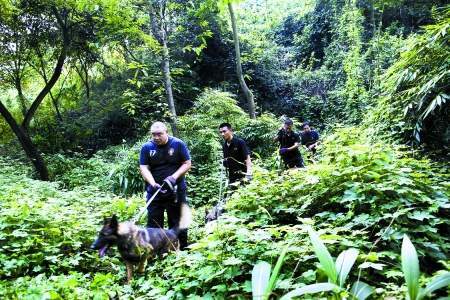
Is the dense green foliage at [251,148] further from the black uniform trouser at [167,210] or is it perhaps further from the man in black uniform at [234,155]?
the black uniform trouser at [167,210]

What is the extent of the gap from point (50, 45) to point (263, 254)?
1443cm

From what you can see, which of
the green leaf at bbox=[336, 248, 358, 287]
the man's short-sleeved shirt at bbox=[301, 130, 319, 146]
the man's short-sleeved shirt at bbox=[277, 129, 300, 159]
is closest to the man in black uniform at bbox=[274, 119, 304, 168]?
the man's short-sleeved shirt at bbox=[277, 129, 300, 159]

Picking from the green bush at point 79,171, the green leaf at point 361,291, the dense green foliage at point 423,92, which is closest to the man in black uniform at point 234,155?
the dense green foliage at point 423,92

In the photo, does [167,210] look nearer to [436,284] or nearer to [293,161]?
[436,284]

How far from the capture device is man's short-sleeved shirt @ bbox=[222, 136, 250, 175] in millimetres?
6492

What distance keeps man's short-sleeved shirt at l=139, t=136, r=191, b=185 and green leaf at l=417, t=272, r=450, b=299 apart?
141 inches

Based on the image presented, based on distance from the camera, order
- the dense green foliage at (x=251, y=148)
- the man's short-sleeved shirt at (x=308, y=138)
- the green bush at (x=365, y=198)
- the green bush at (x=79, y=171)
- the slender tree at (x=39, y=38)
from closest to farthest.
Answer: the dense green foliage at (x=251, y=148), the green bush at (x=365, y=198), the man's short-sleeved shirt at (x=308, y=138), the green bush at (x=79, y=171), the slender tree at (x=39, y=38)

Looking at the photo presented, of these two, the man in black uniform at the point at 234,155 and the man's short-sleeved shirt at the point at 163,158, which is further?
the man in black uniform at the point at 234,155

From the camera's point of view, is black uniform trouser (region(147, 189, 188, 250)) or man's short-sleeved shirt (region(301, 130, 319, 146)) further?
man's short-sleeved shirt (region(301, 130, 319, 146))

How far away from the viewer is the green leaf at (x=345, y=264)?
7.87 ft

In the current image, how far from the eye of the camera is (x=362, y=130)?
705 cm

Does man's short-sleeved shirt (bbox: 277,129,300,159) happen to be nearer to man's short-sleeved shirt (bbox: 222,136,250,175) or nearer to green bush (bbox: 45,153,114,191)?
man's short-sleeved shirt (bbox: 222,136,250,175)

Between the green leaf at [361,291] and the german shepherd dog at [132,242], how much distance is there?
8.27 feet

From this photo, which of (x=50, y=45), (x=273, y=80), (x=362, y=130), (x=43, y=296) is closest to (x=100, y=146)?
(x=50, y=45)
